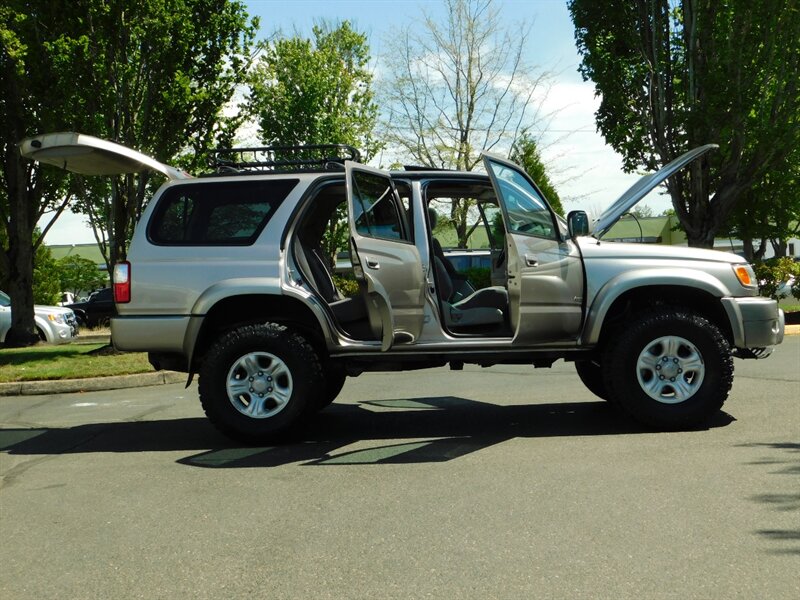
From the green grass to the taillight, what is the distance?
5138mm

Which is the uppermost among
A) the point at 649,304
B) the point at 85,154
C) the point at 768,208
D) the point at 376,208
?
the point at 768,208

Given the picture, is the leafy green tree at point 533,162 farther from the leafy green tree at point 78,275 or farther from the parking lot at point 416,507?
the parking lot at point 416,507

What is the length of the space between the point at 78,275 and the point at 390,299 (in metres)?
39.2

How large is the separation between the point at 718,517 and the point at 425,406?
174 inches

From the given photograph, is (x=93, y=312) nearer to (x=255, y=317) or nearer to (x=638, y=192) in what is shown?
(x=255, y=317)

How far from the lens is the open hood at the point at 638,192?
23.8 ft

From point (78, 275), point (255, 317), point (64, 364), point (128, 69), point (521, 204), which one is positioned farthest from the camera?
point (78, 275)

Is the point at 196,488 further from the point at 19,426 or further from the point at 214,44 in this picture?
Result: the point at 214,44

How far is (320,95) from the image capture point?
3083 cm

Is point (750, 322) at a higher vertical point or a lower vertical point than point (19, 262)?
lower

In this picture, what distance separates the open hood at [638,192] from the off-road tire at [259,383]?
2.48m

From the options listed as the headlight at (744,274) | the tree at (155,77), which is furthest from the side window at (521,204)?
the tree at (155,77)

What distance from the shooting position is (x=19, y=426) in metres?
8.72

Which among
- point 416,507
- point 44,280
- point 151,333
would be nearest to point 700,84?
point 151,333
